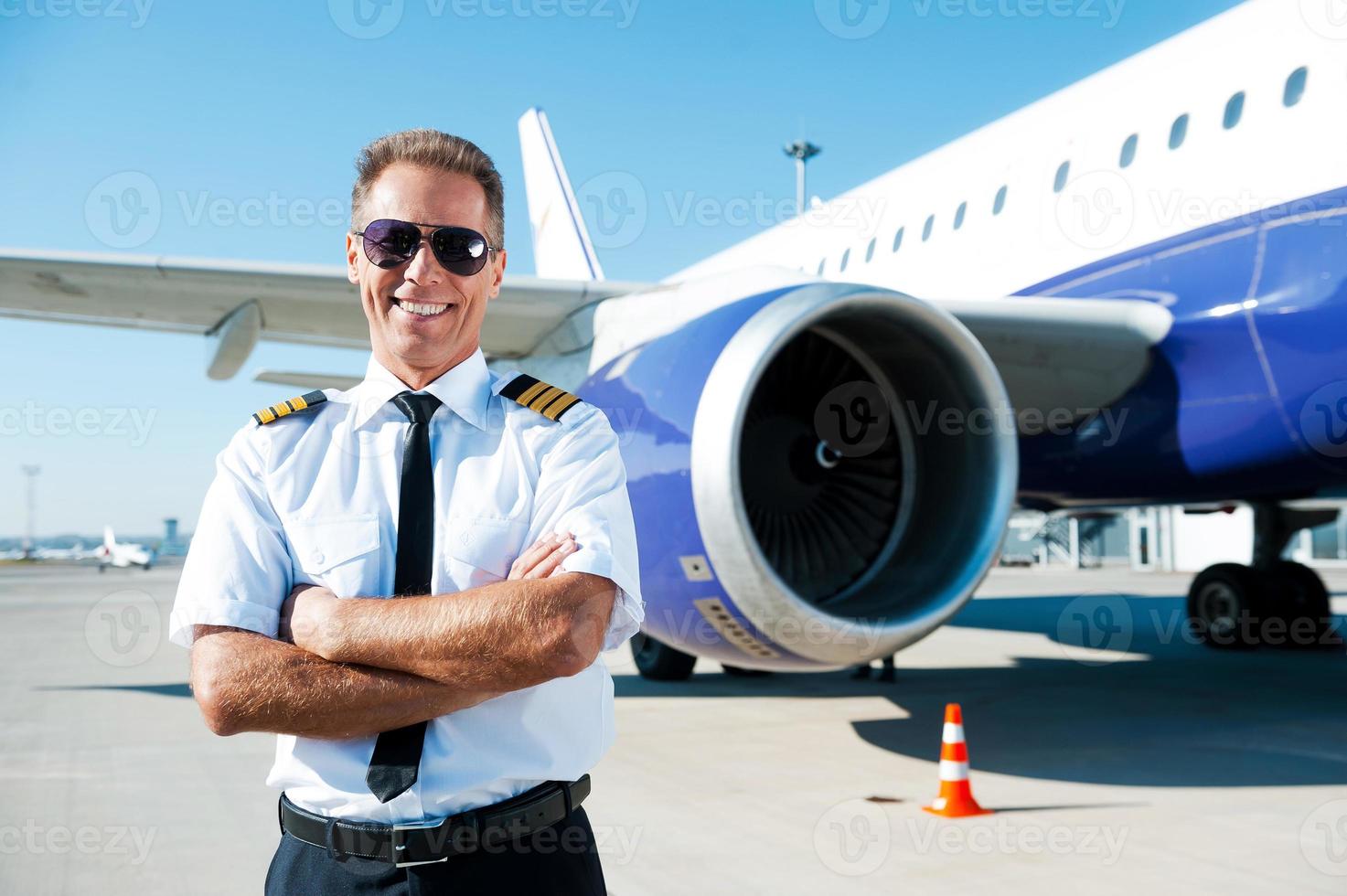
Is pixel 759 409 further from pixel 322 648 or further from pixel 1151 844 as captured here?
pixel 322 648

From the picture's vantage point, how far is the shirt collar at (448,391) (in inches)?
56.7

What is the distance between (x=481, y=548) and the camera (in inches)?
53.7

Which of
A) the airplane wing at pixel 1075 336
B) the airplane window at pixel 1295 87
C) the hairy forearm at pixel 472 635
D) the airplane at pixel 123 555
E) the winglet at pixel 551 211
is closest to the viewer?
the hairy forearm at pixel 472 635

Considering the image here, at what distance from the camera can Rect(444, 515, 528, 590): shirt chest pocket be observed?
1.35 metres

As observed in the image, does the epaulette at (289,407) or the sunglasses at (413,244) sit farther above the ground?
the sunglasses at (413,244)

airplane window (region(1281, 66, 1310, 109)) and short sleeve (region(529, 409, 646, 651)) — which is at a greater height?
airplane window (region(1281, 66, 1310, 109))

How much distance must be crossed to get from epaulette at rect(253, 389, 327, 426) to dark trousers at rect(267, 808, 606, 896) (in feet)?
1.77

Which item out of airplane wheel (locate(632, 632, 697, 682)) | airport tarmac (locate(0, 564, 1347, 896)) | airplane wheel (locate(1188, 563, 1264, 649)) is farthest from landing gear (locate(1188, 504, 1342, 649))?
airplane wheel (locate(632, 632, 697, 682))

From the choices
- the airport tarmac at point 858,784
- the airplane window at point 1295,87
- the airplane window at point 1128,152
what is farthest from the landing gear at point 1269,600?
the airplane window at point 1295,87

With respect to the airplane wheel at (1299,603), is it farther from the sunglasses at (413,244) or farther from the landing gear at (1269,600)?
the sunglasses at (413,244)

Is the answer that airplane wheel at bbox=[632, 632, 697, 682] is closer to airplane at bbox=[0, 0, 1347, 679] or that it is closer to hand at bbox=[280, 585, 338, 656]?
airplane at bbox=[0, 0, 1347, 679]

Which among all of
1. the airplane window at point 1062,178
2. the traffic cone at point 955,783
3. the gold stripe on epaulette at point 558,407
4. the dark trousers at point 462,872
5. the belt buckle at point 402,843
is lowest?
the traffic cone at point 955,783

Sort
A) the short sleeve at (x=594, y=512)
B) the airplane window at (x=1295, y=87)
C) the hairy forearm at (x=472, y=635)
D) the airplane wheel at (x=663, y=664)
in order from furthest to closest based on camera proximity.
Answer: the airplane wheel at (x=663, y=664)
the airplane window at (x=1295, y=87)
the short sleeve at (x=594, y=512)
the hairy forearm at (x=472, y=635)

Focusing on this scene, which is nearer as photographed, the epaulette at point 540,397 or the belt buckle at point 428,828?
the belt buckle at point 428,828
